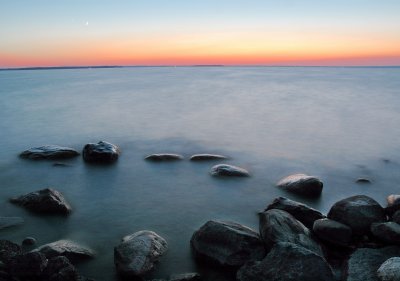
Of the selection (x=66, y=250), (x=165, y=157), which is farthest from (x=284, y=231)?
(x=165, y=157)

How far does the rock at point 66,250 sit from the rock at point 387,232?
5.96 m

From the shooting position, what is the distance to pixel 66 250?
8211 mm

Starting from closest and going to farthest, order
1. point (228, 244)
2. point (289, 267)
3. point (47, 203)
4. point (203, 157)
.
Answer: point (289, 267) < point (228, 244) < point (47, 203) < point (203, 157)

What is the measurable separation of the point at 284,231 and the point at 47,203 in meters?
6.29

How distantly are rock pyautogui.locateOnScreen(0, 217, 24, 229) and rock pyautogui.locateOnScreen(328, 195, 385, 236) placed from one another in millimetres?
7599

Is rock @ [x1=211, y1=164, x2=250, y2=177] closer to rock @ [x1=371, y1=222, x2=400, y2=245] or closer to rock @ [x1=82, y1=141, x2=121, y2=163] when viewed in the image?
rock @ [x1=82, y1=141, x2=121, y2=163]

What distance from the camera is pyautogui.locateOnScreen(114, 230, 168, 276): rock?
300 inches

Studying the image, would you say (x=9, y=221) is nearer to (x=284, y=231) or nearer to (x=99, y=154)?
(x=99, y=154)

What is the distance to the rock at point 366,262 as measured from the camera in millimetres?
7262

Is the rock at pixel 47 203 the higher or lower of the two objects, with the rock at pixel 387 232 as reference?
lower

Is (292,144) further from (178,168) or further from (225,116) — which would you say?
(225,116)

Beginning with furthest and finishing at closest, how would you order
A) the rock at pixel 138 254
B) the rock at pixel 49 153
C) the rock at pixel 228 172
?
1. the rock at pixel 49 153
2. the rock at pixel 228 172
3. the rock at pixel 138 254

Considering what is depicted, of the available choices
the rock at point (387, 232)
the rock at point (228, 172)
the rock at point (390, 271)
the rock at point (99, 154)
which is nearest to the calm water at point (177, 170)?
the rock at point (99, 154)

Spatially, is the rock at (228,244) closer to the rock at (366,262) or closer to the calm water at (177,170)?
the calm water at (177,170)
